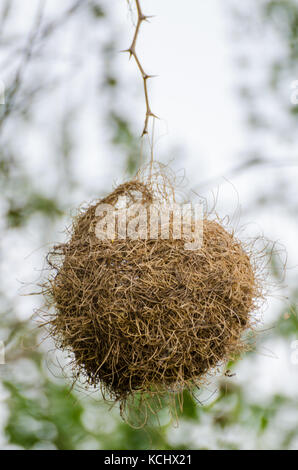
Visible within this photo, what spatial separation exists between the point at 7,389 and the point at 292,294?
1455mm

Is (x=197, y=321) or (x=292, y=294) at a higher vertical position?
(x=292, y=294)

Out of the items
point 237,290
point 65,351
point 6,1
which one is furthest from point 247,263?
point 6,1

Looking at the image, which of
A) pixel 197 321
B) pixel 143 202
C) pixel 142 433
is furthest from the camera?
pixel 142 433

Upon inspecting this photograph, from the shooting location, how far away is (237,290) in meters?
1.36

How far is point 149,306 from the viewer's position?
129 cm

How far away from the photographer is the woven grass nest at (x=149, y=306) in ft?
4.21

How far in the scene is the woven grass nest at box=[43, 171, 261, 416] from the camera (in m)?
1.28

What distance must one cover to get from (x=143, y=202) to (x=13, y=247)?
1.29 m

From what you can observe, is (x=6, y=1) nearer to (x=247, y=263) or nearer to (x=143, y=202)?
(x=143, y=202)

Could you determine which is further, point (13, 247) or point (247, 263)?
point (13, 247)
